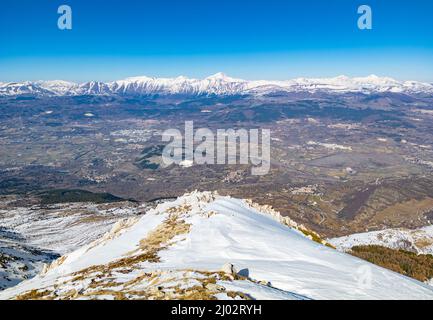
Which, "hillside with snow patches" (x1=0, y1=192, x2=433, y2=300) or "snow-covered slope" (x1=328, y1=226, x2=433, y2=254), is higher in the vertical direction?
"hillside with snow patches" (x1=0, y1=192, x2=433, y2=300)

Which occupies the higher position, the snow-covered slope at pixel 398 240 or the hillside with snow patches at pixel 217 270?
the hillside with snow patches at pixel 217 270

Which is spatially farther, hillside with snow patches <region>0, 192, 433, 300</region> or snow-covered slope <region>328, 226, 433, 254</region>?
snow-covered slope <region>328, 226, 433, 254</region>

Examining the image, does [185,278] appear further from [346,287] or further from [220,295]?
[346,287]

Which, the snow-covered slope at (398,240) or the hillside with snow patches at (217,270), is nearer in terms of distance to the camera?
the hillside with snow patches at (217,270)

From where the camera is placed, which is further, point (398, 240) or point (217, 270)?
point (398, 240)

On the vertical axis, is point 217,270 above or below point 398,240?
above

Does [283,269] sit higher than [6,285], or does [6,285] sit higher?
[283,269]
